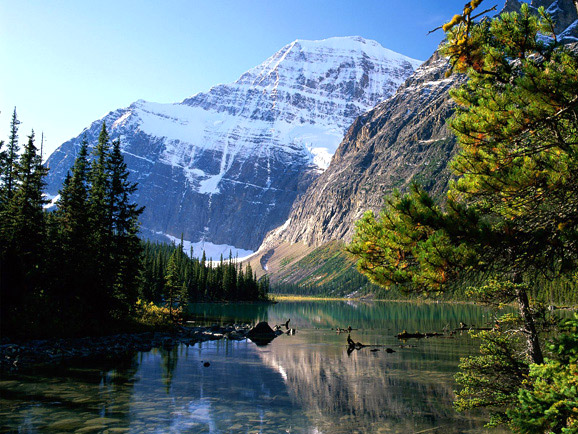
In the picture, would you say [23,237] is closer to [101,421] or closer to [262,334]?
[101,421]

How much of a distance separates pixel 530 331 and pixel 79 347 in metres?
35.1

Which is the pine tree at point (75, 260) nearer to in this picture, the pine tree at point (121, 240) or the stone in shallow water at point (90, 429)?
the pine tree at point (121, 240)

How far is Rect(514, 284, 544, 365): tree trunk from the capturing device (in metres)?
13.5

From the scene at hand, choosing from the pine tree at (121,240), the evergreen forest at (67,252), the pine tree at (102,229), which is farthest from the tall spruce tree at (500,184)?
the pine tree at (121,240)

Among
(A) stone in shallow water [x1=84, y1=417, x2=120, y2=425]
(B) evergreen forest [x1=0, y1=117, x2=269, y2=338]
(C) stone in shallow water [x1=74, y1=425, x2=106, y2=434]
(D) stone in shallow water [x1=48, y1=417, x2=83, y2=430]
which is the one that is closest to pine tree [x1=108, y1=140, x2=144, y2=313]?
(B) evergreen forest [x1=0, y1=117, x2=269, y2=338]

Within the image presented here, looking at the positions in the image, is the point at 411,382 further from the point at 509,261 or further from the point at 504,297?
the point at 509,261

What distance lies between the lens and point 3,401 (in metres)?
20.7

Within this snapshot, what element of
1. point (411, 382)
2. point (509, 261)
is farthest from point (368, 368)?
point (509, 261)

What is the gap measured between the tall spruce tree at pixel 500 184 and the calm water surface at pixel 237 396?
5.52 metres

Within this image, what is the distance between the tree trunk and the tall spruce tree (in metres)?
4.79

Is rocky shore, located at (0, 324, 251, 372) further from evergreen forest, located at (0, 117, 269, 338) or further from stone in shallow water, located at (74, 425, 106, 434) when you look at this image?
stone in shallow water, located at (74, 425, 106, 434)

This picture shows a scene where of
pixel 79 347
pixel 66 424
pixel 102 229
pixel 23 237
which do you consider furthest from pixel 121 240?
pixel 66 424

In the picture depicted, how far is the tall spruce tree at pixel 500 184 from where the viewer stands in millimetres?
8266

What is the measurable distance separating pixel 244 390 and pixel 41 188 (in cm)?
2959
